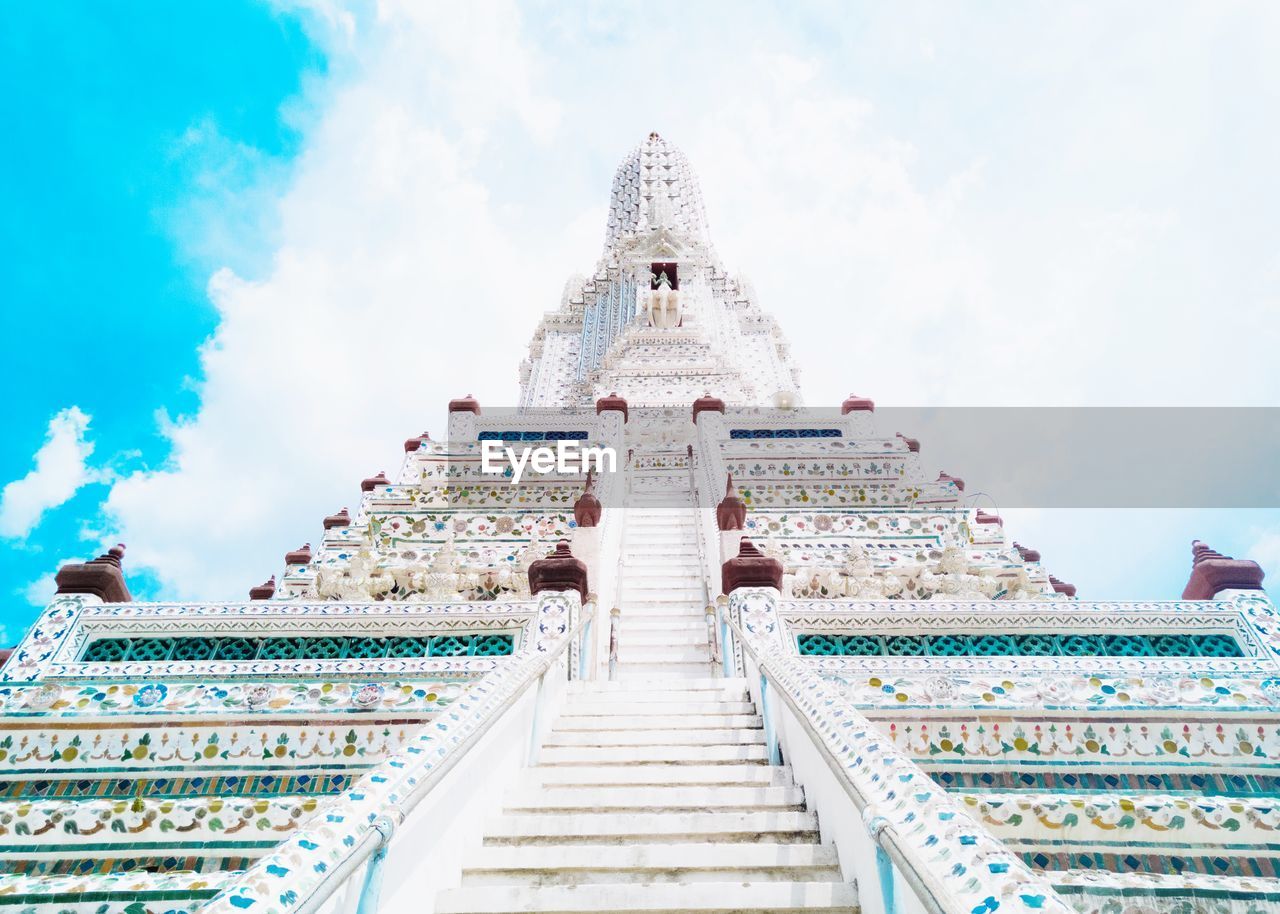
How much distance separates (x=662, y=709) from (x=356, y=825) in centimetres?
285

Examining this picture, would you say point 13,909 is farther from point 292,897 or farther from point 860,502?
point 860,502

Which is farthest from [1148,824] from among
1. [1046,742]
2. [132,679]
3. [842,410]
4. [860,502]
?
A: [842,410]

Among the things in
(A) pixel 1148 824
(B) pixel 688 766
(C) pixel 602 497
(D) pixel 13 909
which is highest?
(C) pixel 602 497

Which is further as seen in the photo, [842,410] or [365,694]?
[842,410]

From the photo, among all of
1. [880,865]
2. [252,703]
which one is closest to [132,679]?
[252,703]

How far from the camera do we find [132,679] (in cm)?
498

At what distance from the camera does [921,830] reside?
6.51ft

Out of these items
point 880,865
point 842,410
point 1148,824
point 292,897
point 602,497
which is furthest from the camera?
point 842,410

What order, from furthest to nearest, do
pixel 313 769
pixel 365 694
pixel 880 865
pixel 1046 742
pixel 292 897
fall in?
pixel 365 694 < pixel 313 769 < pixel 1046 742 < pixel 880 865 < pixel 292 897

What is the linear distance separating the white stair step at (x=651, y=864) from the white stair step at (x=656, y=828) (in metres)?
0.18

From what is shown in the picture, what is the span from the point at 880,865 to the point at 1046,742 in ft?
7.34

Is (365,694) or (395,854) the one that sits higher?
(365,694)

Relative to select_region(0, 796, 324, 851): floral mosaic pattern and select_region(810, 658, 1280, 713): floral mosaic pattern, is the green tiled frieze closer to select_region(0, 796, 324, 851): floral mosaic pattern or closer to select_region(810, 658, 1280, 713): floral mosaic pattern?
select_region(810, 658, 1280, 713): floral mosaic pattern

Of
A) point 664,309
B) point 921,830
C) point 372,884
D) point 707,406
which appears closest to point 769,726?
point 921,830
